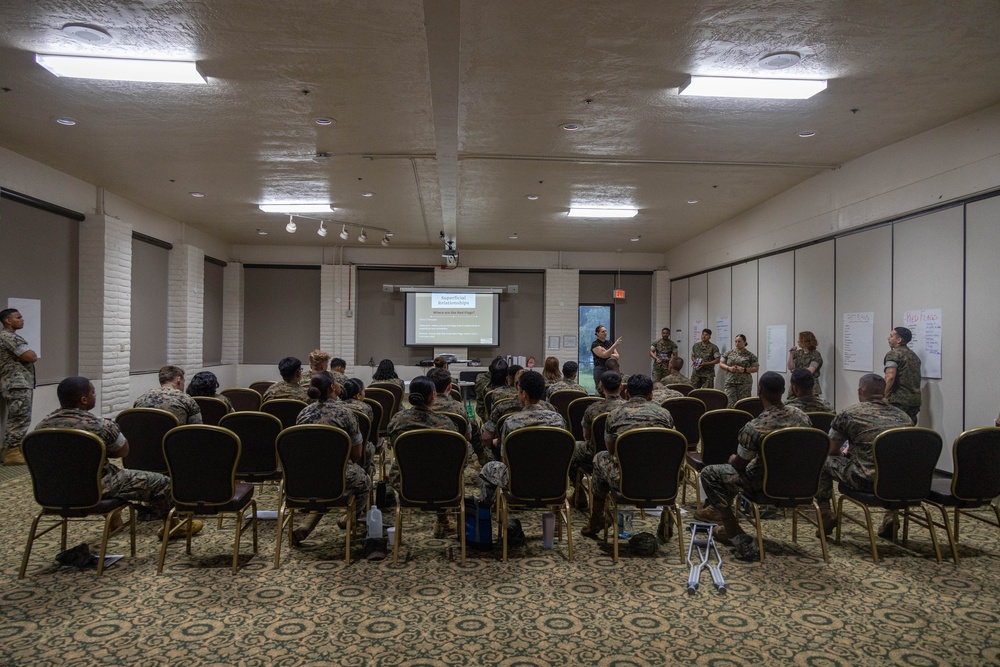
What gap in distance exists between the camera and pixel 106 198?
8.74 metres

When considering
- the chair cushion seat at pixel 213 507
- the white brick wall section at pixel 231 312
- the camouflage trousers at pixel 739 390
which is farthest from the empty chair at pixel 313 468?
the white brick wall section at pixel 231 312

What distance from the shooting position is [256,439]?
4363 millimetres

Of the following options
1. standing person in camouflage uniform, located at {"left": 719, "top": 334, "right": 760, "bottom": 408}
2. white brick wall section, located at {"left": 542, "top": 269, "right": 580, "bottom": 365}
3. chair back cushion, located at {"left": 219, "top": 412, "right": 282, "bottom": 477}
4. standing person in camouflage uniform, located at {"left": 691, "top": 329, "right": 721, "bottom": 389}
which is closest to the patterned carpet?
chair back cushion, located at {"left": 219, "top": 412, "right": 282, "bottom": 477}

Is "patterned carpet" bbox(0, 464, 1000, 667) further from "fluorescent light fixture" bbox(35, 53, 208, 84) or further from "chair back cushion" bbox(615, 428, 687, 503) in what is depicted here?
"fluorescent light fixture" bbox(35, 53, 208, 84)

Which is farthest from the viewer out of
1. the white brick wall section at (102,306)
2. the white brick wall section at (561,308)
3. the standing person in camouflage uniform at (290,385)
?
the white brick wall section at (561,308)

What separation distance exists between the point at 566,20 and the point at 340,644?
3.97 metres

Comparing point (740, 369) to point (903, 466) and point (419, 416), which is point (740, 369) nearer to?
point (903, 466)

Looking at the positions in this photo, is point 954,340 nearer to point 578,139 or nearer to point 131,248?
point 578,139

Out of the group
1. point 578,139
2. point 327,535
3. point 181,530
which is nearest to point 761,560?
point 327,535

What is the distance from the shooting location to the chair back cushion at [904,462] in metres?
3.55

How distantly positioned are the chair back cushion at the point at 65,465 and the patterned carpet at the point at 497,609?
49 centimetres

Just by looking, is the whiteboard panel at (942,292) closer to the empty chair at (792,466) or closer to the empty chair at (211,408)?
the empty chair at (792,466)

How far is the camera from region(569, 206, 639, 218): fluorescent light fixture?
9906 millimetres

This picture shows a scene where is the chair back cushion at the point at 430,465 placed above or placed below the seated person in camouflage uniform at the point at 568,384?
below
